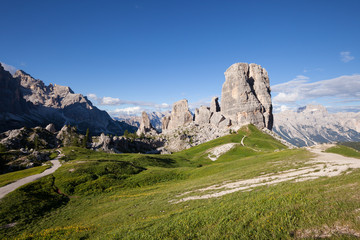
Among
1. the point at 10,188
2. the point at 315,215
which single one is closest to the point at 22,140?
the point at 10,188

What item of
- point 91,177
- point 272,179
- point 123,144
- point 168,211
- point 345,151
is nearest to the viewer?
point 168,211

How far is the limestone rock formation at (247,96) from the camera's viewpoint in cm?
16150

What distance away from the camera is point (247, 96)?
166 meters

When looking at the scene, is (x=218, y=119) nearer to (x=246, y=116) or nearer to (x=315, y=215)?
(x=246, y=116)

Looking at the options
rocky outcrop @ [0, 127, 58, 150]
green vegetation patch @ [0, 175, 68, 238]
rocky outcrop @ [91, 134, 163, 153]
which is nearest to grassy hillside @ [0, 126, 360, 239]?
green vegetation patch @ [0, 175, 68, 238]

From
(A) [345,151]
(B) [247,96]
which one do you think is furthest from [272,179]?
(B) [247,96]

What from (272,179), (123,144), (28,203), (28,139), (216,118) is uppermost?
(216,118)

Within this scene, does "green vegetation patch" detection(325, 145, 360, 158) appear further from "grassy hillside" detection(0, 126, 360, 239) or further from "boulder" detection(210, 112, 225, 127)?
"boulder" detection(210, 112, 225, 127)

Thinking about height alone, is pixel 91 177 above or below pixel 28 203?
below

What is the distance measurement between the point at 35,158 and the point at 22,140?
58215 millimetres

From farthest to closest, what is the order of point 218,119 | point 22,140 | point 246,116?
point 218,119
point 246,116
point 22,140

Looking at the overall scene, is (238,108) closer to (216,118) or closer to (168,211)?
(216,118)

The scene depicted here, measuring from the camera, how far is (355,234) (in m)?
8.45

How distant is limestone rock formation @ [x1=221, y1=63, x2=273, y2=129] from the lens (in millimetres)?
161500
